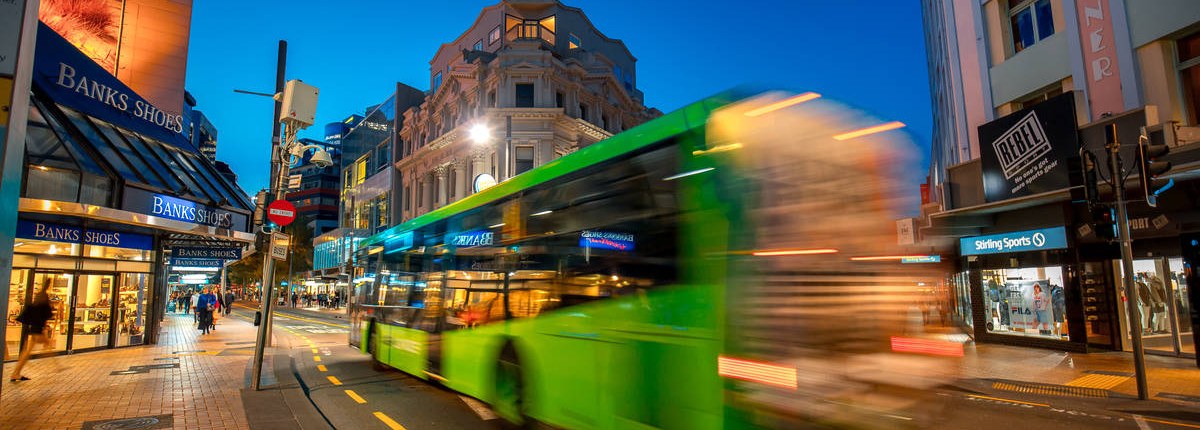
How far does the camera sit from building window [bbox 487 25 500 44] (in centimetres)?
4112

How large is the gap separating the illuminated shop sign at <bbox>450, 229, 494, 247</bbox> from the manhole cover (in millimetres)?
4113

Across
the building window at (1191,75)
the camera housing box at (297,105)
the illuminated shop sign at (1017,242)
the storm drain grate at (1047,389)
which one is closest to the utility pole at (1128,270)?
the storm drain grate at (1047,389)

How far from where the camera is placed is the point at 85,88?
1422 cm

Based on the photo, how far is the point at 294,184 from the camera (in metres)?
14.2

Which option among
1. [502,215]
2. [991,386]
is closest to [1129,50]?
[991,386]

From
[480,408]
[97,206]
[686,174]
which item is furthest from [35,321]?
[686,174]

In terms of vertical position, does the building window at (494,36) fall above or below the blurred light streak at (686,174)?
above

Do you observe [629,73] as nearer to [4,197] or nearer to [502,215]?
[502,215]

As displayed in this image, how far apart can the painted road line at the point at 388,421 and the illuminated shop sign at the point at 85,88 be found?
12008mm

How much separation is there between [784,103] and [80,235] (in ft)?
56.8

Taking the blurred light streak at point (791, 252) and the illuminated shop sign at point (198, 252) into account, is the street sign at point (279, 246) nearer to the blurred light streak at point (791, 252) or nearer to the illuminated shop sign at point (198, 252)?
the blurred light streak at point (791, 252)

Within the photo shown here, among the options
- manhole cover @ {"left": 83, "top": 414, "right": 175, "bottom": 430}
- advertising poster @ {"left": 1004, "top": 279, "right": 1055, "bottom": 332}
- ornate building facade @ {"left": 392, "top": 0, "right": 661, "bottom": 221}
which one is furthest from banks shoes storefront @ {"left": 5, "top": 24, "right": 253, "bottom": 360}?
advertising poster @ {"left": 1004, "top": 279, "right": 1055, "bottom": 332}

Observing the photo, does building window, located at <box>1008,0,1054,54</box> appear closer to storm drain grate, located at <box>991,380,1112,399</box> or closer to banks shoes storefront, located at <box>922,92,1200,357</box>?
banks shoes storefront, located at <box>922,92,1200,357</box>

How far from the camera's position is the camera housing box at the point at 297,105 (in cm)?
1173
